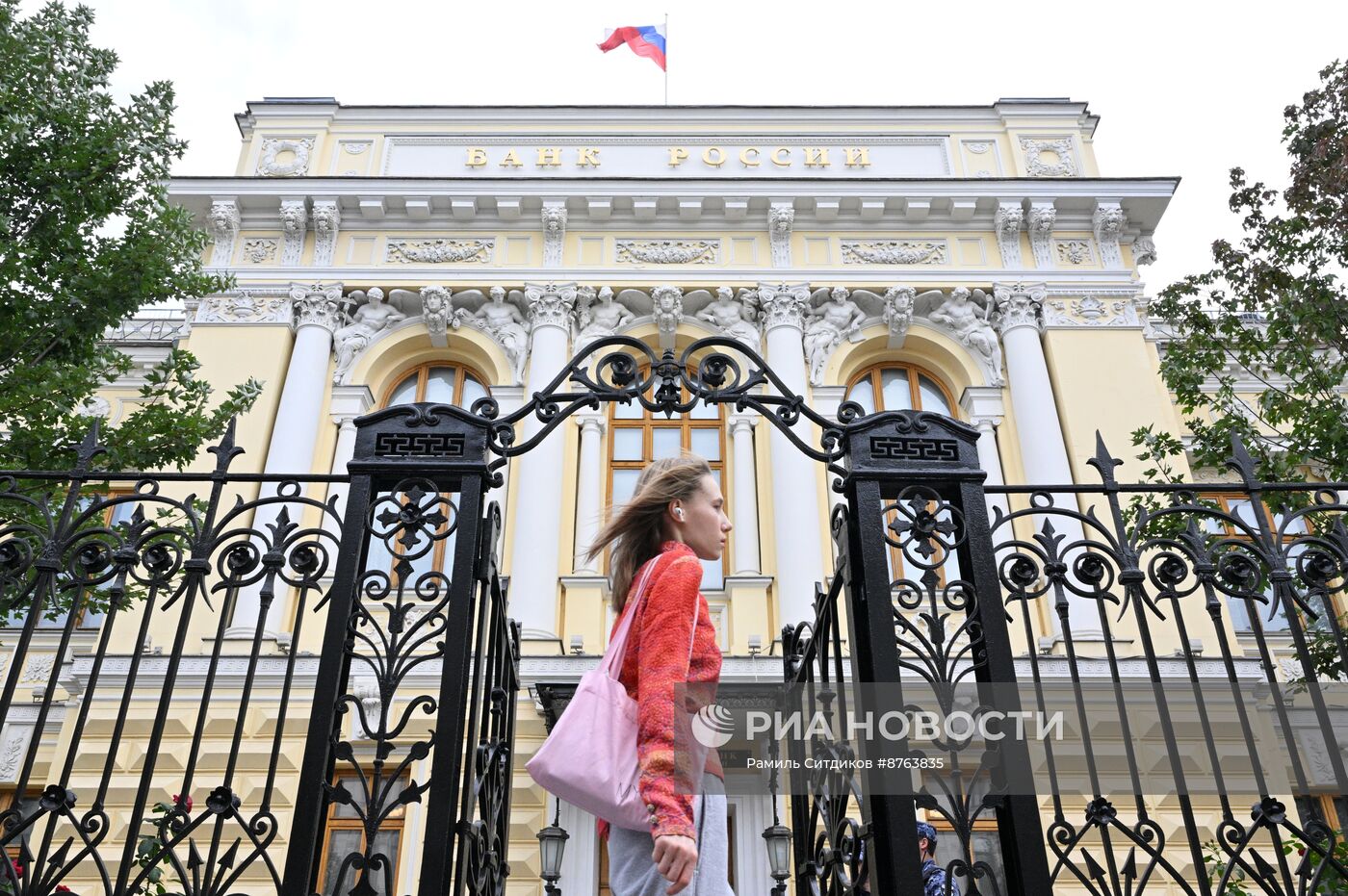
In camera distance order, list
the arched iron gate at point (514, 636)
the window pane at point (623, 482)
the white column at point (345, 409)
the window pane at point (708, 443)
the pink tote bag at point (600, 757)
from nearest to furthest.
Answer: the pink tote bag at point (600, 757) < the arched iron gate at point (514, 636) < the window pane at point (623, 482) < the white column at point (345, 409) < the window pane at point (708, 443)

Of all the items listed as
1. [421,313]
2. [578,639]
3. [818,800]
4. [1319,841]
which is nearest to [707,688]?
[818,800]

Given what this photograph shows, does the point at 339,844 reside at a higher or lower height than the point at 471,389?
lower

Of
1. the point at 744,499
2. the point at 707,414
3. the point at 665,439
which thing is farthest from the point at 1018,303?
the point at 665,439

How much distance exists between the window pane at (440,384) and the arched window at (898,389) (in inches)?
219

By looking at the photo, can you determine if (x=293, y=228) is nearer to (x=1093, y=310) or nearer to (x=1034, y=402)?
(x=1034, y=402)

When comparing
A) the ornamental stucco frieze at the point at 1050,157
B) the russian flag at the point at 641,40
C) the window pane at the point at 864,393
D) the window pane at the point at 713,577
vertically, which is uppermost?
the russian flag at the point at 641,40

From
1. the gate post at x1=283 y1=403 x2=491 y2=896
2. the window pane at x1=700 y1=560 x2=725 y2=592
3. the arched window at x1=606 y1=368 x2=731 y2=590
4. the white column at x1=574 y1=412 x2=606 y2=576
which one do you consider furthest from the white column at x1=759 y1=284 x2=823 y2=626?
the gate post at x1=283 y1=403 x2=491 y2=896

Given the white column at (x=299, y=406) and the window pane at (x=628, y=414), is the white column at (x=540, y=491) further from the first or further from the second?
the white column at (x=299, y=406)

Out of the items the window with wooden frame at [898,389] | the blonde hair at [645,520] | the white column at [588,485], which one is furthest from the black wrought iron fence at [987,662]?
the window with wooden frame at [898,389]

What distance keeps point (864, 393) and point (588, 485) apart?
420cm

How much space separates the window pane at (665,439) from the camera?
14.2 meters

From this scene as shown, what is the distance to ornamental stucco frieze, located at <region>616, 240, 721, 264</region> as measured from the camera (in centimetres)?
1523

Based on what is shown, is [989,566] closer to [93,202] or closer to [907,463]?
[907,463]

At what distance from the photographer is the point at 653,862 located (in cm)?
310
